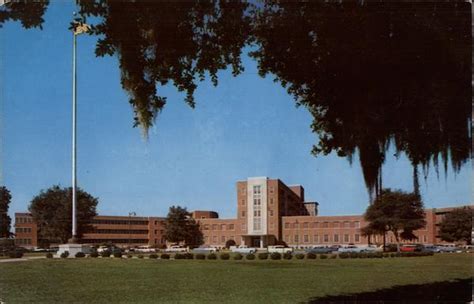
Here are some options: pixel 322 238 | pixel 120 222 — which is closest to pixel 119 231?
pixel 120 222

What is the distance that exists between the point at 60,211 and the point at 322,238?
2081 inches

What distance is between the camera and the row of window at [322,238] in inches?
3780

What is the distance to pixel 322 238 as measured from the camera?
98.6 m

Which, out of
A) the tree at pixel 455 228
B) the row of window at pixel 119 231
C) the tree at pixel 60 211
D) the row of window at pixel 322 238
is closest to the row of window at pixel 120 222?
the row of window at pixel 119 231

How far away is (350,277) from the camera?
20.5 metres

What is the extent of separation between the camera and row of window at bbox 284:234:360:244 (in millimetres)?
96000

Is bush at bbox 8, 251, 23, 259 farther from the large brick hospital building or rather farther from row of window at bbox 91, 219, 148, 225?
row of window at bbox 91, 219, 148, 225

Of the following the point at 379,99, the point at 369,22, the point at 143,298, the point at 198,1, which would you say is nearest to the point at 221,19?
the point at 198,1

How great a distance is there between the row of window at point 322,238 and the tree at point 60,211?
1779 inches

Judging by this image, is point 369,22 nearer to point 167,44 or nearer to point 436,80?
point 436,80

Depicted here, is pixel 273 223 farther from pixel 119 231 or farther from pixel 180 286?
pixel 180 286

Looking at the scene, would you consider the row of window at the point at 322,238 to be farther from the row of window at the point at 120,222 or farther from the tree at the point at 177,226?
the row of window at the point at 120,222

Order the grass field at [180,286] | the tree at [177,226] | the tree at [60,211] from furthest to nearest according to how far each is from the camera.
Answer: the tree at [177,226] → the tree at [60,211] → the grass field at [180,286]

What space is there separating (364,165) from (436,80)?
160 cm
